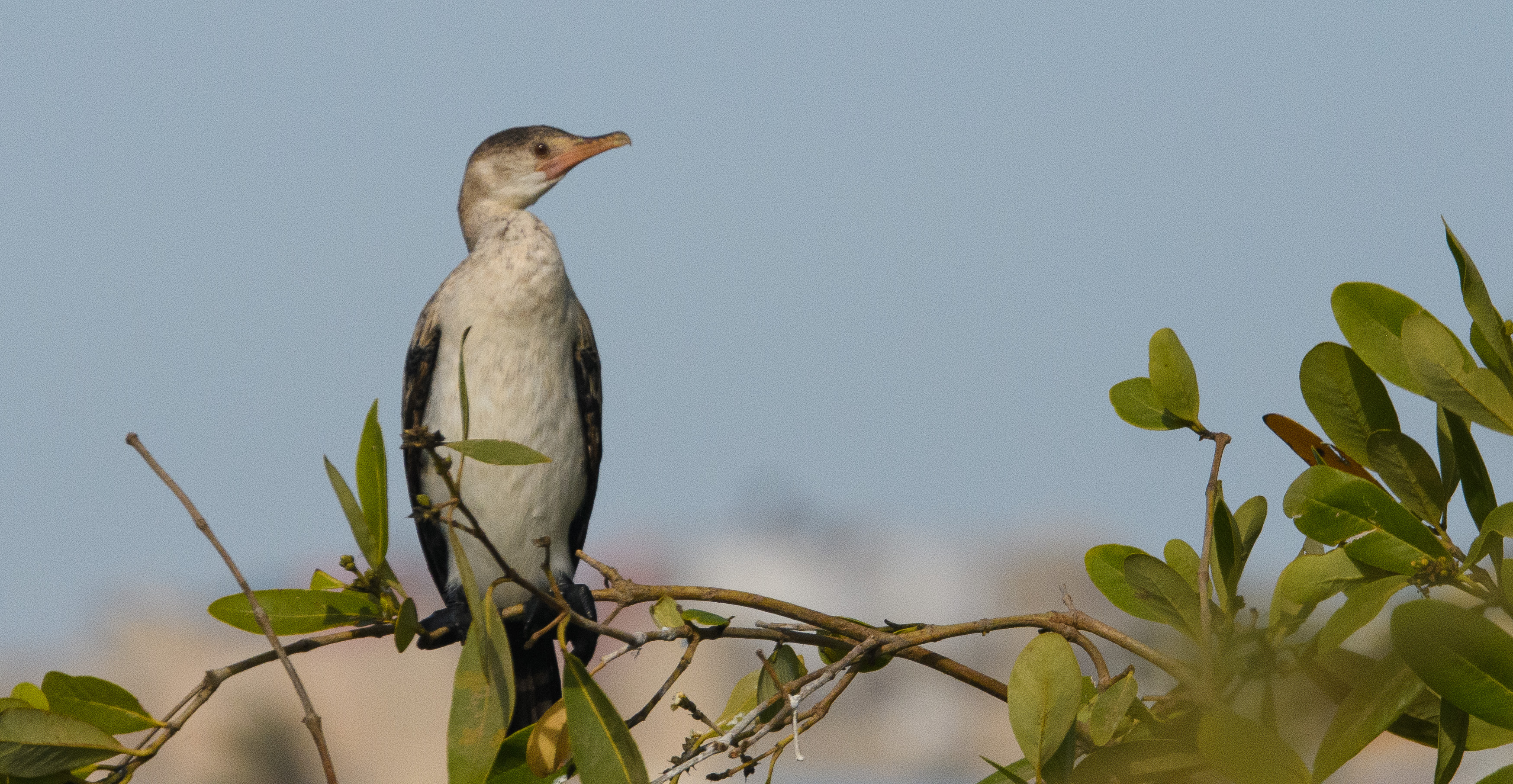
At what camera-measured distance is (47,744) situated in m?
1.79

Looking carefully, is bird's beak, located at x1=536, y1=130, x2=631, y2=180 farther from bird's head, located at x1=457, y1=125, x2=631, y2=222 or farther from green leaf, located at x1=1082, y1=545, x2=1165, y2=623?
green leaf, located at x1=1082, y1=545, x2=1165, y2=623

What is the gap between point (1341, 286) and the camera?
1501 mm

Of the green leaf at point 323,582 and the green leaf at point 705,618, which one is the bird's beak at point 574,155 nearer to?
the green leaf at point 323,582

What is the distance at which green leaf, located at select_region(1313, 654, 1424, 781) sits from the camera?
1.33 metres

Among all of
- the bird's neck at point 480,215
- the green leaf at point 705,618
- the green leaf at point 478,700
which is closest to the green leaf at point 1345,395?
the green leaf at point 705,618

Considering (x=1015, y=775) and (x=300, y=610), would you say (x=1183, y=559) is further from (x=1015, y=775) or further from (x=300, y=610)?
(x=300, y=610)

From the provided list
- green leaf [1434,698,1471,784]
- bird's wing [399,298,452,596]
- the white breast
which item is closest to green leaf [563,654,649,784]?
green leaf [1434,698,1471,784]

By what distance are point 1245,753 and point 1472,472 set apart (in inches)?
19.3

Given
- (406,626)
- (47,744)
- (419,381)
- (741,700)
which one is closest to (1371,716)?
(741,700)

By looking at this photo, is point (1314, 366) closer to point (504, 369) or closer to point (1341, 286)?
point (1341, 286)

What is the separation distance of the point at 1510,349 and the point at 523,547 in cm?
298

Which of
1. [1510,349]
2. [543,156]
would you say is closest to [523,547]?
[543,156]

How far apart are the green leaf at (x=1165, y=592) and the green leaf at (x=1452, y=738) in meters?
0.28

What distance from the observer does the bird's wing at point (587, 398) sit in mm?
3834
